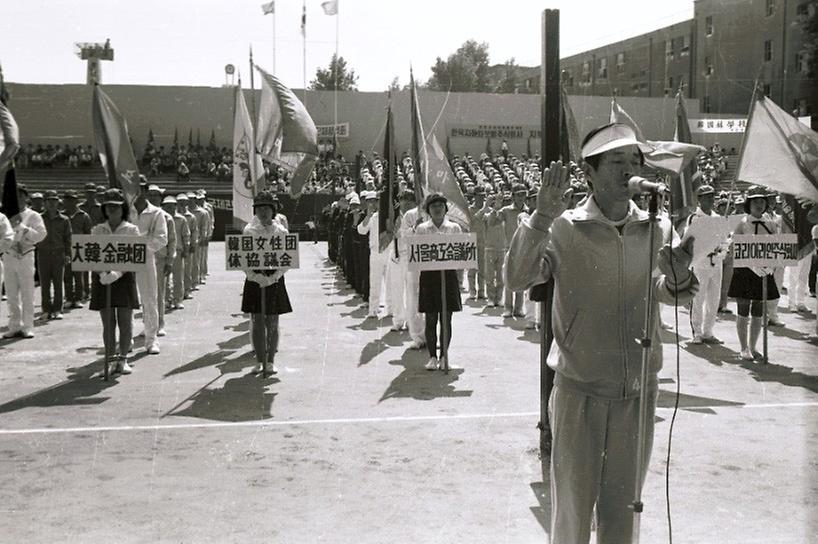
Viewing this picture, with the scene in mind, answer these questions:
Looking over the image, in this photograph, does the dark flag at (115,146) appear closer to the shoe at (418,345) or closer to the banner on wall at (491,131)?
the shoe at (418,345)

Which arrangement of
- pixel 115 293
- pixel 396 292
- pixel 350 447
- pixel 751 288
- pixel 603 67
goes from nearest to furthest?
1. pixel 350 447
2. pixel 115 293
3. pixel 751 288
4. pixel 396 292
5. pixel 603 67

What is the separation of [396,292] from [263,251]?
4.14 metres

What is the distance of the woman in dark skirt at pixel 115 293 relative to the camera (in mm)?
9391

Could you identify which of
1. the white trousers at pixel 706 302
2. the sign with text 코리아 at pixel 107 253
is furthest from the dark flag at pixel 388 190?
the white trousers at pixel 706 302

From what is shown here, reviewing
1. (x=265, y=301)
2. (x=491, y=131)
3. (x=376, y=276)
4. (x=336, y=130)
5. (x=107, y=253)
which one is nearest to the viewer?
(x=107, y=253)

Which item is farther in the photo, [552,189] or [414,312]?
[414,312]

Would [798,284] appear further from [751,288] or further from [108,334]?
[108,334]

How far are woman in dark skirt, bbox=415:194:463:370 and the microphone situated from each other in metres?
6.56

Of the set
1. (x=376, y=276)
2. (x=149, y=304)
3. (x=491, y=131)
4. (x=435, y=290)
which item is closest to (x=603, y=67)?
(x=491, y=131)

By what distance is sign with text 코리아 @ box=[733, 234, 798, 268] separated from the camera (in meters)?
10.2

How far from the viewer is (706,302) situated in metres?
11.6

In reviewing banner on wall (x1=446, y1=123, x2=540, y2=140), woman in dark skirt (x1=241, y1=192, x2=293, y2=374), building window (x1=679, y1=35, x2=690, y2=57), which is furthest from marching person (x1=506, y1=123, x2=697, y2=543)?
building window (x1=679, y1=35, x2=690, y2=57)

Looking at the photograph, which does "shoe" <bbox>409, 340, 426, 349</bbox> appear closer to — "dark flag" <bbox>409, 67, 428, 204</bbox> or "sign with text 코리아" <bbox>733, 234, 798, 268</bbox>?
"dark flag" <bbox>409, 67, 428, 204</bbox>

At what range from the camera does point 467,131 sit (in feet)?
150
